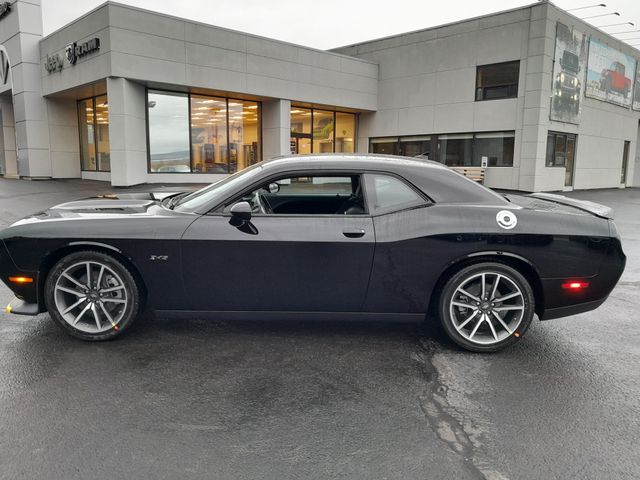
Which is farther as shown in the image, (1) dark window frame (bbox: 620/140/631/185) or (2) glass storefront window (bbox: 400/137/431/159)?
(1) dark window frame (bbox: 620/140/631/185)

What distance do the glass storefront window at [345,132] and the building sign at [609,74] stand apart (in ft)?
35.8

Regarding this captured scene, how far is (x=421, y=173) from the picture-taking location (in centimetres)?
404

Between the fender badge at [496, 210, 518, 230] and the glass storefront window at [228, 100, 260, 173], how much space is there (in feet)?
60.4

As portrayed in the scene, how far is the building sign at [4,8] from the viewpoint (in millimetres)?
22370

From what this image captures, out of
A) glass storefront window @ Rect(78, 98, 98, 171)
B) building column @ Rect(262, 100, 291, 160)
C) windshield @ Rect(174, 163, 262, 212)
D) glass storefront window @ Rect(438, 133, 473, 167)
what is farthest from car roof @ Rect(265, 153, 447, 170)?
glass storefront window @ Rect(78, 98, 98, 171)

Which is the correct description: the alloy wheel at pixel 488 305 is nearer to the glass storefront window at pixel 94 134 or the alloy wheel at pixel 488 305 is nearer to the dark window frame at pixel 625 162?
the glass storefront window at pixel 94 134

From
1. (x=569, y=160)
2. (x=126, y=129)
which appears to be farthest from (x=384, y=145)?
(x=126, y=129)

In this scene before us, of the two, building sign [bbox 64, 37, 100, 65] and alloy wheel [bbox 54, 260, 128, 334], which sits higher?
building sign [bbox 64, 37, 100, 65]

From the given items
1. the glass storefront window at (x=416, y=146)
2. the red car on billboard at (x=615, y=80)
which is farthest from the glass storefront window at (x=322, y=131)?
Result: the red car on billboard at (x=615, y=80)

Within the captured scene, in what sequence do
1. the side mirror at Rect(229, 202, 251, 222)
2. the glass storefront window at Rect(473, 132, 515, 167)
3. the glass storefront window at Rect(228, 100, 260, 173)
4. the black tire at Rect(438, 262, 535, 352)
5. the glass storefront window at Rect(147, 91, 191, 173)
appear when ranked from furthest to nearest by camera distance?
the glass storefront window at Rect(228, 100, 260, 173) < the glass storefront window at Rect(473, 132, 515, 167) < the glass storefront window at Rect(147, 91, 191, 173) < the black tire at Rect(438, 262, 535, 352) < the side mirror at Rect(229, 202, 251, 222)

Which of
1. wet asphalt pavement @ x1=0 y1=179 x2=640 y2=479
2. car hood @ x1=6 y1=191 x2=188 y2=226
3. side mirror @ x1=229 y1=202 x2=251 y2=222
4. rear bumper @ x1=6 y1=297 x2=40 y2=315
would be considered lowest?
wet asphalt pavement @ x1=0 y1=179 x2=640 y2=479

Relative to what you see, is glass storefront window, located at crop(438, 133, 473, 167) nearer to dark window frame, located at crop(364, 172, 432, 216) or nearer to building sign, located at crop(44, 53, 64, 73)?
building sign, located at crop(44, 53, 64, 73)

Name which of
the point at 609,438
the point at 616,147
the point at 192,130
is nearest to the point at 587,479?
the point at 609,438

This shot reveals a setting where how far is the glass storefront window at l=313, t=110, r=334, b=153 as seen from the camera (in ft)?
80.4
